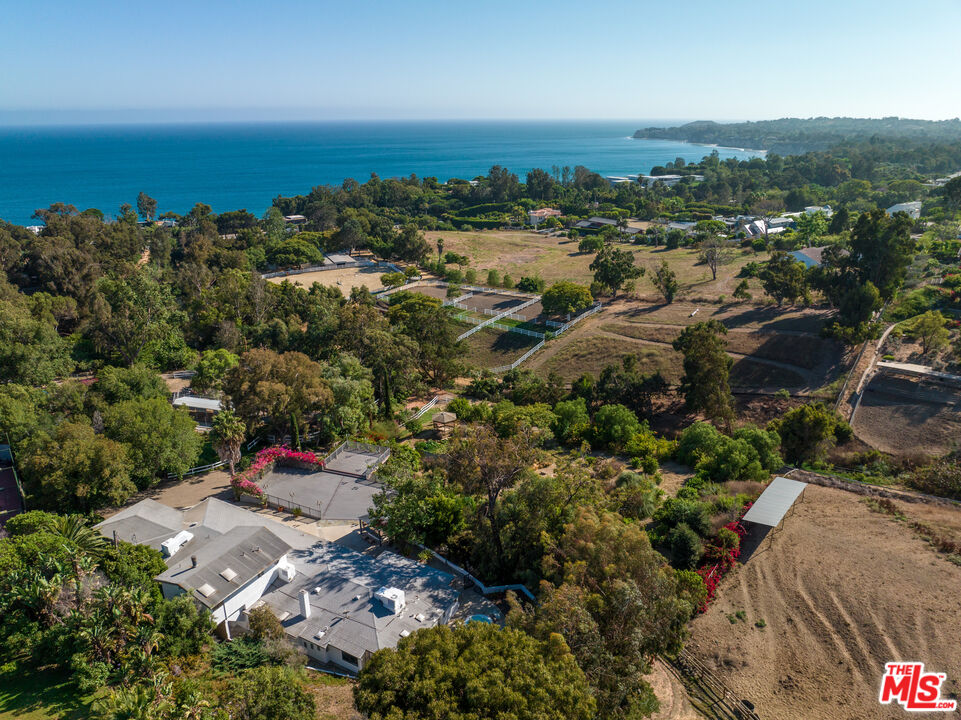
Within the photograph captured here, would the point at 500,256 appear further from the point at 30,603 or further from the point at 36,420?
the point at 30,603

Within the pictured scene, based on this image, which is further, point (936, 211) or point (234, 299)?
point (936, 211)

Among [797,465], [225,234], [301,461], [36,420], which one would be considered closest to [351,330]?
[301,461]

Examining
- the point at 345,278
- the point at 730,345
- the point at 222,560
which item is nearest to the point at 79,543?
the point at 222,560

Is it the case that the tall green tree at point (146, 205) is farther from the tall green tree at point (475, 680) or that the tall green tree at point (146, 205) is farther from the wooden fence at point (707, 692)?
the wooden fence at point (707, 692)

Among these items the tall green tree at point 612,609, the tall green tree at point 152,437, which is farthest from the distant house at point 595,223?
the tall green tree at point 612,609

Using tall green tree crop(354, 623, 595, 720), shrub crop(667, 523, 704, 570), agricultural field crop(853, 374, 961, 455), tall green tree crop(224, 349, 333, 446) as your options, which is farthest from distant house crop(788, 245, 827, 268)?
tall green tree crop(354, 623, 595, 720)

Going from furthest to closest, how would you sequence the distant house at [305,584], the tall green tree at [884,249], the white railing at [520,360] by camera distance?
the white railing at [520,360] → the tall green tree at [884,249] → the distant house at [305,584]

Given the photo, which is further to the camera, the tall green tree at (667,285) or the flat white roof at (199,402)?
the tall green tree at (667,285)
